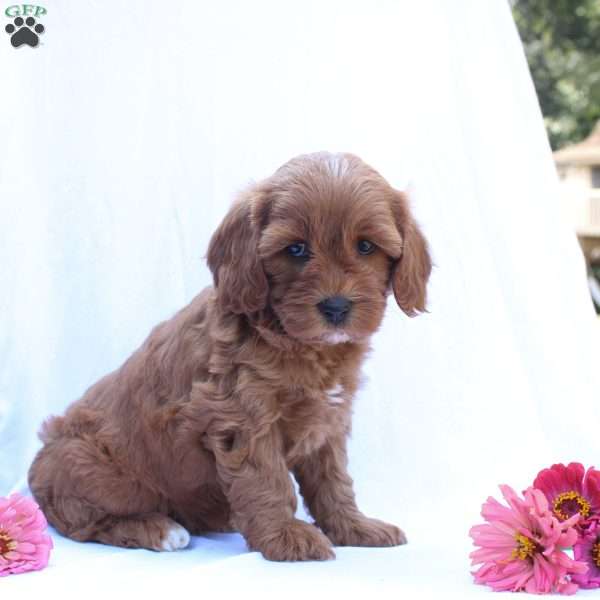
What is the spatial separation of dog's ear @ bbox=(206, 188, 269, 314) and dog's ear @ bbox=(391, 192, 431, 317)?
48 centimetres

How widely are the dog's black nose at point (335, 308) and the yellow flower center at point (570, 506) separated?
100 cm

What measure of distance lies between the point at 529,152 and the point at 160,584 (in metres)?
2.77

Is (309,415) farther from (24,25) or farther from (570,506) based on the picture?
(24,25)

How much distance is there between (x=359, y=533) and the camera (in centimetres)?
418

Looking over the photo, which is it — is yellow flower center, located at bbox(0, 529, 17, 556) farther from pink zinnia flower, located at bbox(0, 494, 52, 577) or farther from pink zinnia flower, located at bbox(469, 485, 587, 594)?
pink zinnia flower, located at bbox(469, 485, 587, 594)

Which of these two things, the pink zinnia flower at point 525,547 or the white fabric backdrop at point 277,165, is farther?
the white fabric backdrop at point 277,165

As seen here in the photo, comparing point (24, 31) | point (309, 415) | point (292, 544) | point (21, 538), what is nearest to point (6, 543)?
point (21, 538)

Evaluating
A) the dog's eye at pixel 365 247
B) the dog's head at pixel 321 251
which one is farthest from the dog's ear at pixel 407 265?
the dog's eye at pixel 365 247

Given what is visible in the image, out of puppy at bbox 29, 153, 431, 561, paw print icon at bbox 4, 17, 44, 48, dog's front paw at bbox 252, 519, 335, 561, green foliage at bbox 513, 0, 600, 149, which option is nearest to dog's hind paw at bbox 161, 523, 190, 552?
puppy at bbox 29, 153, 431, 561

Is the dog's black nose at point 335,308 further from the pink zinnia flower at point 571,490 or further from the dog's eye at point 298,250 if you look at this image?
the pink zinnia flower at point 571,490

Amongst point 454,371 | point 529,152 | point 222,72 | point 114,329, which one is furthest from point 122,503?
point 529,152

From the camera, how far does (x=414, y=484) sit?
5082mm

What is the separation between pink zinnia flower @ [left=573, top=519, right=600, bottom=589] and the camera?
361 centimetres

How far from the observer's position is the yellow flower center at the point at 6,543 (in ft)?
12.4
